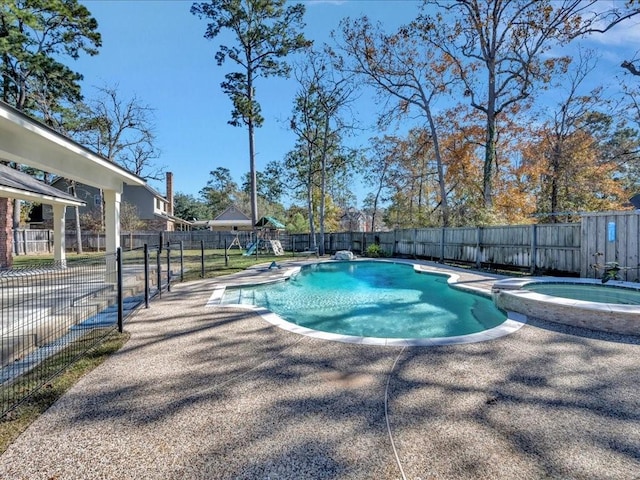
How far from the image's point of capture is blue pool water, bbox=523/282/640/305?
5.84 meters

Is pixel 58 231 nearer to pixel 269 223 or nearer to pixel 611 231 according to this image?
pixel 269 223

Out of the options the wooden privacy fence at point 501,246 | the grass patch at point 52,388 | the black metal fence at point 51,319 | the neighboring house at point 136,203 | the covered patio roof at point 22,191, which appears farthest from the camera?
the neighboring house at point 136,203

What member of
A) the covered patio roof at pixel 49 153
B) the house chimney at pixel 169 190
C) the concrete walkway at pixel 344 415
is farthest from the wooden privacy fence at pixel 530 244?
the house chimney at pixel 169 190

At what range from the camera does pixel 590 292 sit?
6504mm

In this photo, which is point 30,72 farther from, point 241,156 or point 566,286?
point 566,286

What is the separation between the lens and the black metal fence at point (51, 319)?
307cm

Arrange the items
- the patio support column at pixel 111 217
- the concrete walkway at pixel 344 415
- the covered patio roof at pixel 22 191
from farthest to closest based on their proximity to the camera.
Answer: the covered patio roof at pixel 22 191
the patio support column at pixel 111 217
the concrete walkway at pixel 344 415

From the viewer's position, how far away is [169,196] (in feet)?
108

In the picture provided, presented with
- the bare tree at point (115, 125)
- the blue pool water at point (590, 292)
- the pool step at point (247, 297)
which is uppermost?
the bare tree at point (115, 125)

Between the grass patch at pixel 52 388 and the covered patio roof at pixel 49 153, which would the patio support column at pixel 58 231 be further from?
the grass patch at pixel 52 388

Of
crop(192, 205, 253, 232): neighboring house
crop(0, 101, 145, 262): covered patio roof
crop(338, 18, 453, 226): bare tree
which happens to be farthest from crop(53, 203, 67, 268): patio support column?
crop(192, 205, 253, 232): neighboring house

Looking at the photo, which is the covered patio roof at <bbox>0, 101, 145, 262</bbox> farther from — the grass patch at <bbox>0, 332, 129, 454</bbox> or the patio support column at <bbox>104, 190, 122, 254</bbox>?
the grass patch at <bbox>0, 332, 129, 454</bbox>

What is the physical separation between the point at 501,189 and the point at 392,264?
9.77 metres

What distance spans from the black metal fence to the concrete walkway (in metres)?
0.51
